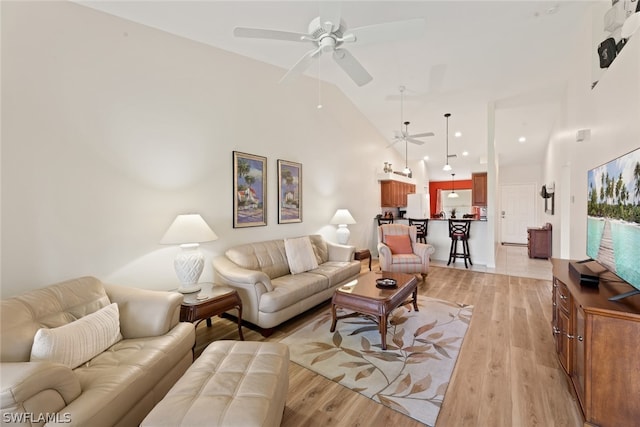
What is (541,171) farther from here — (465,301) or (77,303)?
(77,303)

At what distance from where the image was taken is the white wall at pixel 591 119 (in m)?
1.89

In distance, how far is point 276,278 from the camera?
3.42m

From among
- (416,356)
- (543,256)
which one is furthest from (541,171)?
(416,356)

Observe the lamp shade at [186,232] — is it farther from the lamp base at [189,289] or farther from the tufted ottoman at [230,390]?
the tufted ottoman at [230,390]

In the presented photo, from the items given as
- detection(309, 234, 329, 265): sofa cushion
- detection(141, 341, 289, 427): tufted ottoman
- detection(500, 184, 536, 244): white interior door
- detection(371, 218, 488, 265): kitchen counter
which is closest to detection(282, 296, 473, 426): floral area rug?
detection(141, 341, 289, 427): tufted ottoman

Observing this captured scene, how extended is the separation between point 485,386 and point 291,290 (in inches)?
73.2

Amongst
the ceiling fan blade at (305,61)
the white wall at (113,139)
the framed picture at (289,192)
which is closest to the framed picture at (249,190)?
the white wall at (113,139)

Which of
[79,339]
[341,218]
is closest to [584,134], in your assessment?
[341,218]

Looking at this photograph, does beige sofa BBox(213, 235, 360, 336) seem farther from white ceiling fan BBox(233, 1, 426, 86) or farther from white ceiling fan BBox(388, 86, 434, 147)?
white ceiling fan BBox(388, 86, 434, 147)

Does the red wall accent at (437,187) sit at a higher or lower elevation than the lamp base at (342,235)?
higher

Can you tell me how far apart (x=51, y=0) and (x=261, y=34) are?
169 cm

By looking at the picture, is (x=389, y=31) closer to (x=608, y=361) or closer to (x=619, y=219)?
(x=619, y=219)

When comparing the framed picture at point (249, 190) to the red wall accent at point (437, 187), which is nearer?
the framed picture at point (249, 190)

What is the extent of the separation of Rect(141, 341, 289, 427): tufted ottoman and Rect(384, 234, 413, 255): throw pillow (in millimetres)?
3487
